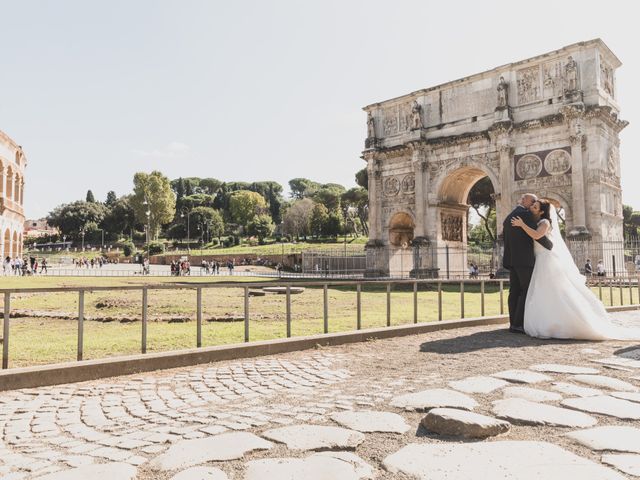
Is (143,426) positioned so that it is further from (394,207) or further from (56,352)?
(394,207)

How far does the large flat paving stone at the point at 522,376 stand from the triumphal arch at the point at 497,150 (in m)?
21.3

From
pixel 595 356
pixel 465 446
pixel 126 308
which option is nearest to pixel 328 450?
pixel 465 446

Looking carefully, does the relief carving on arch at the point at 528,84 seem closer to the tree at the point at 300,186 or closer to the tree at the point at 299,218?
the tree at the point at 299,218

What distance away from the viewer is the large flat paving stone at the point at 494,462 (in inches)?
87.3

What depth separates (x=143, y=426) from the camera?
3.07 m

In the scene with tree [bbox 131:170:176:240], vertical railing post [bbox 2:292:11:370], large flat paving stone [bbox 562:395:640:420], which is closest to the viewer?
large flat paving stone [bbox 562:395:640:420]

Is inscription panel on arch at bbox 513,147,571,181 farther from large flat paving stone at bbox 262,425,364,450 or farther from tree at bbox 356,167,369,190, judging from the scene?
tree at bbox 356,167,369,190

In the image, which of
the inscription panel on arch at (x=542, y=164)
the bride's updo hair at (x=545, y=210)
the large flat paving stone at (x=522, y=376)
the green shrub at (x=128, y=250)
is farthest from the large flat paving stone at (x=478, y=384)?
the green shrub at (x=128, y=250)

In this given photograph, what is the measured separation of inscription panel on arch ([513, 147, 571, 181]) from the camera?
2448 centimetres

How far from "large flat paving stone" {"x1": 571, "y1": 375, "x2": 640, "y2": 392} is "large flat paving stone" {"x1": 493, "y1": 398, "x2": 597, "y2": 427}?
2.87 ft

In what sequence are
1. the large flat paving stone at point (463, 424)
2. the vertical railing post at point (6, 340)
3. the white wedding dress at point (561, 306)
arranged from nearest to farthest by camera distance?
the large flat paving stone at point (463, 424), the vertical railing post at point (6, 340), the white wedding dress at point (561, 306)

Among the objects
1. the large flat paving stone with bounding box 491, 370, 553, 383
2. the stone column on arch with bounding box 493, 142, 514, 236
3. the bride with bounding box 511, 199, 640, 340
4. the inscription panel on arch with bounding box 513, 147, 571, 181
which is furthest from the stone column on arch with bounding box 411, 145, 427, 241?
the large flat paving stone with bounding box 491, 370, 553, 383

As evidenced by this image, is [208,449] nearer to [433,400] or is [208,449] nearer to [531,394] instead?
[433,400]

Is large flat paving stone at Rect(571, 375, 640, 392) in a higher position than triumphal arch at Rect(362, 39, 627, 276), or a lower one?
lower
